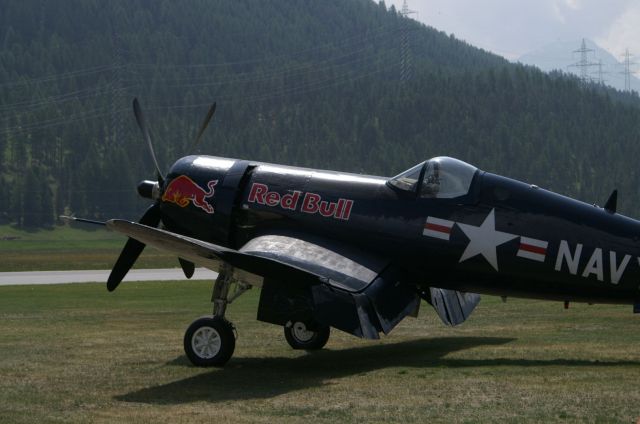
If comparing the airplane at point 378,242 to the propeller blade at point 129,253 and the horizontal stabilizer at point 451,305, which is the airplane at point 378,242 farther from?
the propeller blade at point 129,253

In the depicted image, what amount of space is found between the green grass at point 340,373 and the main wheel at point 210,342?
24 centimetres

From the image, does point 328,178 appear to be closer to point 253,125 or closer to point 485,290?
point 485,290

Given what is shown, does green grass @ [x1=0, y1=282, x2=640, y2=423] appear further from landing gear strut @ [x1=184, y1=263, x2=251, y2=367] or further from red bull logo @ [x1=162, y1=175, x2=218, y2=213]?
red bull logo @ [x1=162, y1=175, x2=218, y2=213]

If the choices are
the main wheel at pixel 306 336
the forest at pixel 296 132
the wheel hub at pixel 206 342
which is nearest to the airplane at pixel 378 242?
the wheel hub at pixel 206 342

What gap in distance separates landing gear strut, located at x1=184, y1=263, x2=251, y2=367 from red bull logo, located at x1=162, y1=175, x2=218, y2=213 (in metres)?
1.80

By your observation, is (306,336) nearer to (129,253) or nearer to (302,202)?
(302,202)

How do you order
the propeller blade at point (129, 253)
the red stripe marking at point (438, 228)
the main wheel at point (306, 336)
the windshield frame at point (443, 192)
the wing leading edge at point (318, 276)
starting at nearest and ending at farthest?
the wing leading edge at point (318, 276) → the red stripe marking at point (438, 228) → the windshield frame at point (443, 192) → the main wheel at point (306, 336) → the propeller blade at point (129, 253)

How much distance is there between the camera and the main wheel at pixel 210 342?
42.9ft

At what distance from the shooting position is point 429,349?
1496cm

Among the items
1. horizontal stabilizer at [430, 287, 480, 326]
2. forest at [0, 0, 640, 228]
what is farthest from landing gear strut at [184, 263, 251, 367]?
forest at [0, 0, 640, 228]

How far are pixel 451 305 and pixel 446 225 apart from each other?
2221 mm

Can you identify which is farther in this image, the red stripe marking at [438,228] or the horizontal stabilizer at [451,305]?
the horizontal stabilizer at [451,305]

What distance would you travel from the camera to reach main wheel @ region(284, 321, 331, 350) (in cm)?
1526

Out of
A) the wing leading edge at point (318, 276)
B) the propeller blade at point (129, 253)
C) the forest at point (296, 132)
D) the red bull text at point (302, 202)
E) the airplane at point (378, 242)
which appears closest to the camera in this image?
the wing leading edge at point (318, 276)
